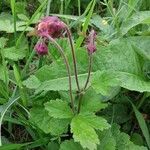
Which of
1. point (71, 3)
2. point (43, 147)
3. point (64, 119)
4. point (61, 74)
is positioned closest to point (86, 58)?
point (61, 74)

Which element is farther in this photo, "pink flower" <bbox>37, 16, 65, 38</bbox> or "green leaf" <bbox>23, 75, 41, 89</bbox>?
"green leaf" <bbox>23, 75, 41, 89</bbox>

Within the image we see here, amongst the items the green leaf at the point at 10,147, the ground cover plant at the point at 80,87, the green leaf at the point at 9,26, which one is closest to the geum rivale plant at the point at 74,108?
the ground cover plant at the point at 80,87

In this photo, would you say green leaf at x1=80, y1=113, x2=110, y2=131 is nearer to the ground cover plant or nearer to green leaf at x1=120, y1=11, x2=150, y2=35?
the ground cover plant

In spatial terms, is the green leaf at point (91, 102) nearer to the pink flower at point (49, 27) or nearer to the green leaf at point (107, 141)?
the green leaf at point (107, 141)

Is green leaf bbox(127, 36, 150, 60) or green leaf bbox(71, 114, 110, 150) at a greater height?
green leaf bbox(127, 36, 150, 60)

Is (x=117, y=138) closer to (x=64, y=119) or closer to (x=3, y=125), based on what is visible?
(x=64, y=119)

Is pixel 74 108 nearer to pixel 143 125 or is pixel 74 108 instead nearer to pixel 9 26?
pixel 143 125

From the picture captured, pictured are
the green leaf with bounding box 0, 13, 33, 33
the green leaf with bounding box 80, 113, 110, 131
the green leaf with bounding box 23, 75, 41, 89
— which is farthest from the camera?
the green leaf with bounding box 0, 13, 33, 33

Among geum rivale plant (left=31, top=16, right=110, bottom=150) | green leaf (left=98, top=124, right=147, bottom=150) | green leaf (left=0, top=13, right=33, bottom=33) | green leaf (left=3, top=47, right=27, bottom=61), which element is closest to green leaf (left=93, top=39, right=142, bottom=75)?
geum rivale plant (left=31, top=16, right=110, bottom=150)
